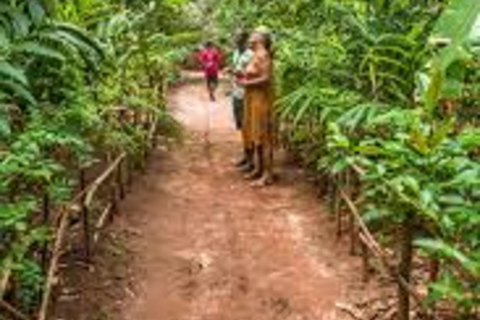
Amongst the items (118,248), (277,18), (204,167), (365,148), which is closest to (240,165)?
(204,167)

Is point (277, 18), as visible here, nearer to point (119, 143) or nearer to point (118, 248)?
point (119, 143)

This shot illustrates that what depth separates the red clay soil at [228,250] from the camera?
16.3 feet

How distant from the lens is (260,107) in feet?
26.9

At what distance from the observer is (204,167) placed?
356 inches

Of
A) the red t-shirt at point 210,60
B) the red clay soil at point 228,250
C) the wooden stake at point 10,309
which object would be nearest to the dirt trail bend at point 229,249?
the red clay soil at point 228,250

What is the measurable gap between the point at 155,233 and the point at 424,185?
3.60 m

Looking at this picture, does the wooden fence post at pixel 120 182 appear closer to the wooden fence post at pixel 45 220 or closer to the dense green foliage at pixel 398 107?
the dense green foliage at pixel 398 107

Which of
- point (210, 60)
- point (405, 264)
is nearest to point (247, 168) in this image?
point (405, 264)

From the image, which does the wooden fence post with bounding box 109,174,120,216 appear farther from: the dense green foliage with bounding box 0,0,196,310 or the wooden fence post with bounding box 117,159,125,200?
the dense green foliage with bounding box 0,0,196,310

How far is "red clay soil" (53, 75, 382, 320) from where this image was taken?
16.3ft

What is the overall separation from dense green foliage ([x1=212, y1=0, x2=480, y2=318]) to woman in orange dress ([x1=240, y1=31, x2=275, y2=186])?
7.8 inches

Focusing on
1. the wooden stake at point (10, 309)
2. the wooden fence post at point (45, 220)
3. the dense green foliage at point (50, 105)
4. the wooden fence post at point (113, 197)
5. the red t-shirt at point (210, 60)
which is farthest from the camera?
the red t-shirt at point (210, 60)

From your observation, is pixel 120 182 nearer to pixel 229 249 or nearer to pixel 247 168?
pixel 229 249

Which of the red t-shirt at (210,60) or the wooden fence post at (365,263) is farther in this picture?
the red t-shirt at (210,60)
